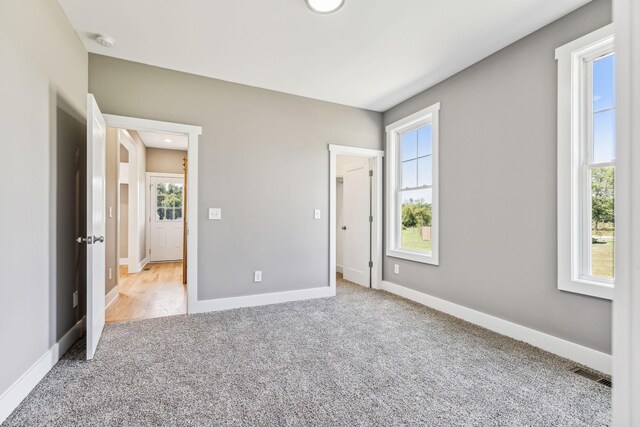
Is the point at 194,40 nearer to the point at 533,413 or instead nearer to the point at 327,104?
the point at 327,104

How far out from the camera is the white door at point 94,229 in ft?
7.57

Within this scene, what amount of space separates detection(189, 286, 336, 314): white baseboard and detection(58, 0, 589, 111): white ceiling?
2440mm

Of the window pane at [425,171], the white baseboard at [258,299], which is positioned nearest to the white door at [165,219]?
the white baseboard at [258,299]

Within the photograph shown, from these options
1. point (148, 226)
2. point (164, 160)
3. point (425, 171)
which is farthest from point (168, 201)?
point (425, 171)

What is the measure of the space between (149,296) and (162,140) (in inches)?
128

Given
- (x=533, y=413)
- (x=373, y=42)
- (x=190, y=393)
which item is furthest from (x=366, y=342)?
(x=373, y=42)

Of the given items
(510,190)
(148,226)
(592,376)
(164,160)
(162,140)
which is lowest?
(592,376)

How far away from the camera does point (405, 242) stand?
168 inches

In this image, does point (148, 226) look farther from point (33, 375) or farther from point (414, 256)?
point (414, 256)

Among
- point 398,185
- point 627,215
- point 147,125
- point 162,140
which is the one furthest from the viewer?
point 162,140

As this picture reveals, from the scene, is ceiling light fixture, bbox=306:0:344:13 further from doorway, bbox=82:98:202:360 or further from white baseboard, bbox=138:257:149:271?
white baseboard, bbox=138:257:149:271

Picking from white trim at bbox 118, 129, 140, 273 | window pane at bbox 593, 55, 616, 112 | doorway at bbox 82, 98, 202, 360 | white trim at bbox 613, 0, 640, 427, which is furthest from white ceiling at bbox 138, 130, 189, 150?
white trim at bbox 613, 0, 640, 427

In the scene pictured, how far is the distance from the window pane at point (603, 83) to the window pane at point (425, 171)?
164cm

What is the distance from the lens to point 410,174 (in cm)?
417
